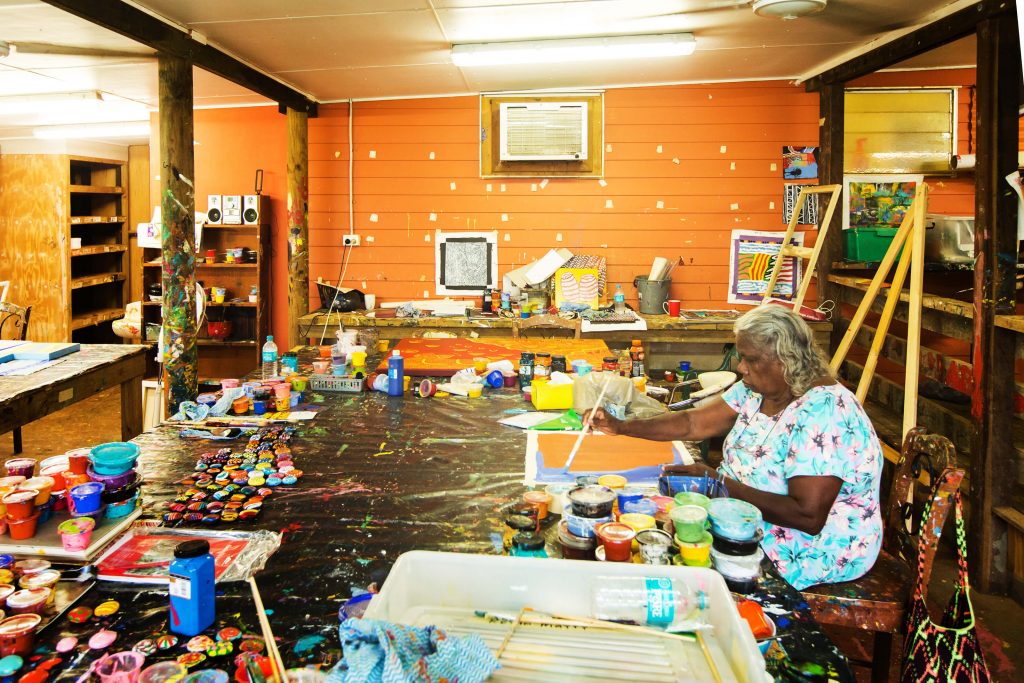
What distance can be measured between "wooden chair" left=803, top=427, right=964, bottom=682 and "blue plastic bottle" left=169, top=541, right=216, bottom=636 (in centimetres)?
166

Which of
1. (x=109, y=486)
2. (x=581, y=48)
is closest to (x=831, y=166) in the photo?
(x=581, y=48)

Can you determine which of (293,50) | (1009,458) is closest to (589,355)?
(1009,458)

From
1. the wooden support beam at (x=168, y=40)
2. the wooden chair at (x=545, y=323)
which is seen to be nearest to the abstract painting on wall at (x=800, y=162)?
the wooden chair at (x=545, y=323)

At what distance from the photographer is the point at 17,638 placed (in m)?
1.65

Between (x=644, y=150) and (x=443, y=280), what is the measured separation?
2214 millimetres

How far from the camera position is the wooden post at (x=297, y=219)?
276 inches

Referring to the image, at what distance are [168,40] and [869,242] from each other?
17.7 ft

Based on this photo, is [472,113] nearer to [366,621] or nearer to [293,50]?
[293,50]

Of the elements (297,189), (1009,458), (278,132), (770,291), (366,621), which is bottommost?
(1009,458)

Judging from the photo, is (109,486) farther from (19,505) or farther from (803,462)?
(803,462)

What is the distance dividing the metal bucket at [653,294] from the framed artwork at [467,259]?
4.50 feet

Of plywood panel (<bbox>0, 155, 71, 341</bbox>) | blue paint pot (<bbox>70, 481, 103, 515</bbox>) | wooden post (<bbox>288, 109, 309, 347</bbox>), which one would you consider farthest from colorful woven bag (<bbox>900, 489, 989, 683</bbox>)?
plywood panel (<bbox>0, 155, 71, 341</bbox>)

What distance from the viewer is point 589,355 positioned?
16.6 ft

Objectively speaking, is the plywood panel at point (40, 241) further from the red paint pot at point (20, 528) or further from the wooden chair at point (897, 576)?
the wooden chair at point (897, 576)
